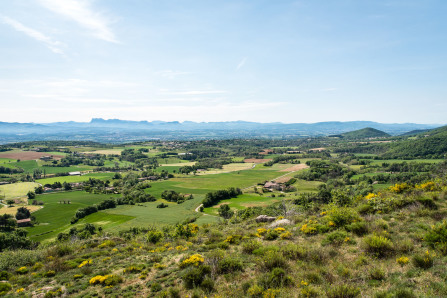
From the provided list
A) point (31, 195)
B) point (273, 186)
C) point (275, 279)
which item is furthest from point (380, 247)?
point (31, 195)

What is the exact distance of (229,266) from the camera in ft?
45.4

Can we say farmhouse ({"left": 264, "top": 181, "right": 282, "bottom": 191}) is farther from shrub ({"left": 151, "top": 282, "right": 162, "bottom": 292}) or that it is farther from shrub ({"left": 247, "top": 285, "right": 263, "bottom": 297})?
shrub ({"left": 247, "top": 285, "right": 263, "bottom": 297})

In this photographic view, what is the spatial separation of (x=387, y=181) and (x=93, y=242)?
105485 mm

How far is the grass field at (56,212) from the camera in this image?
185ft

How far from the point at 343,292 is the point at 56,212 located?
283 ft

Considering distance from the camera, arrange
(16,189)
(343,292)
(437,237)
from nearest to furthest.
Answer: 1. (343,292)
2. (437,237)
3. (16,189)

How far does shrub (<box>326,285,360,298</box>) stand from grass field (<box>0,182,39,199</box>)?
117860 millimetres

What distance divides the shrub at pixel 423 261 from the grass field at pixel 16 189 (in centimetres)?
12073

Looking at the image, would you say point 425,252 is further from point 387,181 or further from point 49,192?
point 49,192

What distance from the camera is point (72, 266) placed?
1938 centimetres

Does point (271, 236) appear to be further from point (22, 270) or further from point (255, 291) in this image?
point (22, 270)

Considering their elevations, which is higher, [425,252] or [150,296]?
[425,252]

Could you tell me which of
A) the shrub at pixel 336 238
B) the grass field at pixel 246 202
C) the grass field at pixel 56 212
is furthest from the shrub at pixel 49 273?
the grass field at pixel 246 202

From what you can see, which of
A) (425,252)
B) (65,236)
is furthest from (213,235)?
(65,236)
